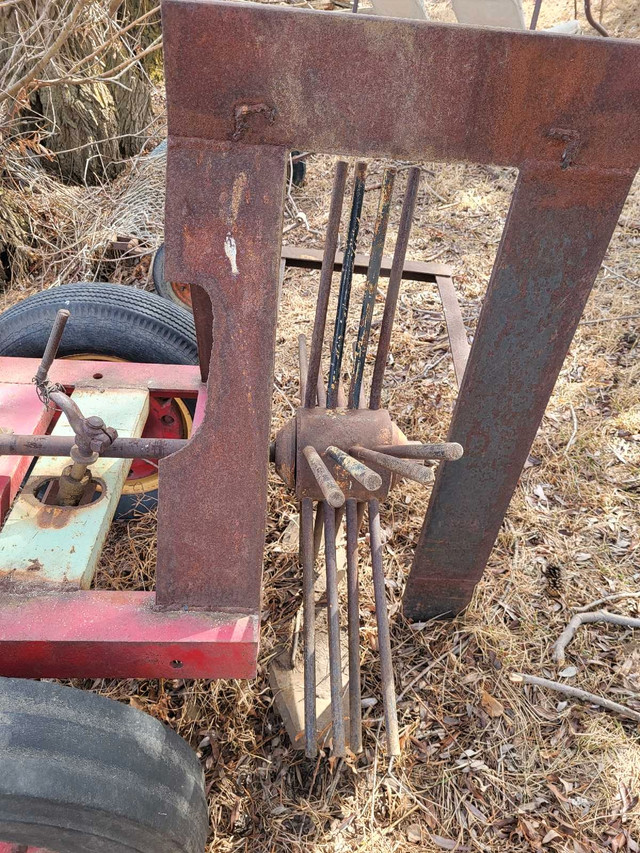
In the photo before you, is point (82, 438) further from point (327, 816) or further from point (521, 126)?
point (327, 816)

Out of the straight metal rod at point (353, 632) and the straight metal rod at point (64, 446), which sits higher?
the straight metal rod at point (64, 446)

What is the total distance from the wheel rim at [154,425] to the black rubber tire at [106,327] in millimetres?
30

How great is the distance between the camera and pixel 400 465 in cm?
138

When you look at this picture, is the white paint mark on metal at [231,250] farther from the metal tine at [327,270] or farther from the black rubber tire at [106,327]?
the black rubber tire at [106,327]

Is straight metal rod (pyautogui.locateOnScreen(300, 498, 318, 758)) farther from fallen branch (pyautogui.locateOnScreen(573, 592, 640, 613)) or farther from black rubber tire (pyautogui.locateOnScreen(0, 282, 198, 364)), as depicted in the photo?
fallen branch (pyautogui.locateOnScreen(573, 592, 640, 613))

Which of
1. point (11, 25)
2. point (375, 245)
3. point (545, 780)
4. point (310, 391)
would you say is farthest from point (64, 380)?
point (11, 25)

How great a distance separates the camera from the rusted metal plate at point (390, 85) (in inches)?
41.3

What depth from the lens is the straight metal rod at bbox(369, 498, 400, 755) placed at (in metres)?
1.59

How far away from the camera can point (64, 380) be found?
2334mm

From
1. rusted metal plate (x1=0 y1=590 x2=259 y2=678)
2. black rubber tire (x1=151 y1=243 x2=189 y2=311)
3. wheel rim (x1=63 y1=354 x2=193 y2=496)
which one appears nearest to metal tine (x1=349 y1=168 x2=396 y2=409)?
rusted metal plate (x1=0 y1=590 x2=259 y2=678)

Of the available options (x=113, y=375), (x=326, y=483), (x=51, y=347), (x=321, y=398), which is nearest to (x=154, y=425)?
(x=113, y=375)

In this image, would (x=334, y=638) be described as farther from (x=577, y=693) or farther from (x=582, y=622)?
(x=582, y=622)

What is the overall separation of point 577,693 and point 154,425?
6.53 feet

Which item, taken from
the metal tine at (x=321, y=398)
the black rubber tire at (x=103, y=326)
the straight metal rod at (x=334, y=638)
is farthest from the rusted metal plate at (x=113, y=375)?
the straight metal rod at (x=334, y=638)
